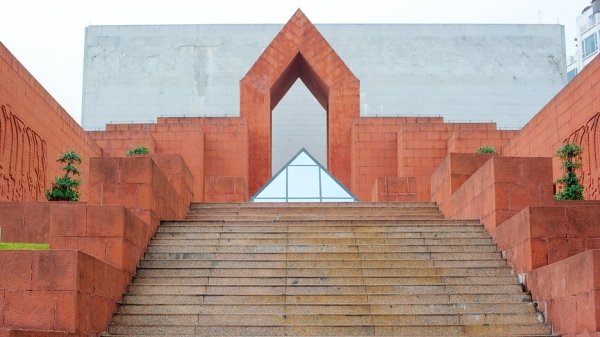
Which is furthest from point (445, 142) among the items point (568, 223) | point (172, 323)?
point (172, 323)

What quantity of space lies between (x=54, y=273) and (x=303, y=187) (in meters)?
10.1

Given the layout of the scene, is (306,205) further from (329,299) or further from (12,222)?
(329,299)

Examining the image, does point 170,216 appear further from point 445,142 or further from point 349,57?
point 349,57

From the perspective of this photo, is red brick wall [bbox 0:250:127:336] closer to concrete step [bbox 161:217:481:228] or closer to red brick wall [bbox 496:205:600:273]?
concrete step [bbox 161:217:481:228]

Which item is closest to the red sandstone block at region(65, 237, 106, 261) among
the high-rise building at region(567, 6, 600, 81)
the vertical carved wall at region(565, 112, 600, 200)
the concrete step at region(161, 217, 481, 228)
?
the concrete step at region(161, 217, 481, 228)

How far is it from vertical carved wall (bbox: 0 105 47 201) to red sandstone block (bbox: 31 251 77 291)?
22.2 ft

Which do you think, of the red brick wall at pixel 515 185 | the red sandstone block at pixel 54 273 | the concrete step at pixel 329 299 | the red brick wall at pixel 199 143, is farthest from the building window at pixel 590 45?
the red sandstone block at pixel 54 273

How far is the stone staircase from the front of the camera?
30.9 feet

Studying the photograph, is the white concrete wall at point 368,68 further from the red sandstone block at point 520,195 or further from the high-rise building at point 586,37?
the red sandstone block at point 520,195

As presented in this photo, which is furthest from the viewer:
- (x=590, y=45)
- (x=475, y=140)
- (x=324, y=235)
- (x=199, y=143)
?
(x=590, y=45)

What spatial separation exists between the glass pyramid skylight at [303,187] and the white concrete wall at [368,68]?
18099mm

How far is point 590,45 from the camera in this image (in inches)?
2063

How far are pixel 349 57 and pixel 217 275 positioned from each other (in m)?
27.4

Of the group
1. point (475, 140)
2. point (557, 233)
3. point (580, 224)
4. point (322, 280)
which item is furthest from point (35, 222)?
point (475, 140)
